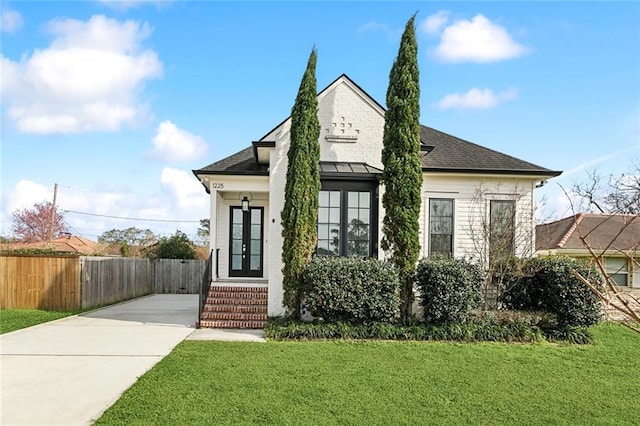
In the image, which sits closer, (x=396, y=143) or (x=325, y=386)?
(x=325, y=386)

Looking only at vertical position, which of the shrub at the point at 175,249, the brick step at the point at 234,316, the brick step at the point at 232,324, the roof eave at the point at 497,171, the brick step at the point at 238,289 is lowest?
the brick step at the point at 232,324

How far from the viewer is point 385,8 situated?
10102 mm

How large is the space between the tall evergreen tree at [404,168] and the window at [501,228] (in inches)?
87.5

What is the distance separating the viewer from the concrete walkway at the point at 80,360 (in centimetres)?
560

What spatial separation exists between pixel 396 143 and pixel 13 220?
114 ft

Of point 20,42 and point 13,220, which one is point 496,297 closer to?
point 20,42

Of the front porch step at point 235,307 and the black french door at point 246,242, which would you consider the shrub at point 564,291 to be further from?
the black french door at point 246,242

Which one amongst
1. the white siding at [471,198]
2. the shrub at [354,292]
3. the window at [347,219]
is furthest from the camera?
the white siding at [471,198]

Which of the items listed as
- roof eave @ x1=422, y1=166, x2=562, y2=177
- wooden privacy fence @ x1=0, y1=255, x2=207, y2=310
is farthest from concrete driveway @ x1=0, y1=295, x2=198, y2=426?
roof eave @ x1=422, y1=166, x2=562, y2=177

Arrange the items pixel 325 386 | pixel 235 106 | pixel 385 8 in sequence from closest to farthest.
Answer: pixel 325 386 < pixel 385 8 < pixel 235 106

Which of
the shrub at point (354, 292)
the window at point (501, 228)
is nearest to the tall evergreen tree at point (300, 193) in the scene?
the shrub at point (354, 292)

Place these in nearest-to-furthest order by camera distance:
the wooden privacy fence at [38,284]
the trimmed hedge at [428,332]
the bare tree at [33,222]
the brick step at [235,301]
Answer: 1. the trimmed hedge at [428,332]
2. the brick step at [235,301]
3. the wooden privacy fence at [38,284]
4. the bare tree at [33,222]

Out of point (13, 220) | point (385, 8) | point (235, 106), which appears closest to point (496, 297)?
point (385, 8)

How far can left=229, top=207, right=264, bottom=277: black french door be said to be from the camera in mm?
14555
